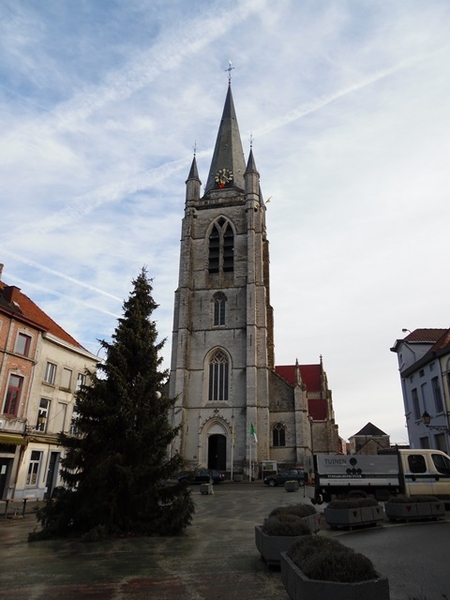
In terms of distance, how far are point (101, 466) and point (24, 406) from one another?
13.0 meters

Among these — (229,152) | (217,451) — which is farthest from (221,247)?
(217,451)

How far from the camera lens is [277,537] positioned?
6793 millimetres

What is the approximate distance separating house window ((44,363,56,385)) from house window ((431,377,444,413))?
20439 mm

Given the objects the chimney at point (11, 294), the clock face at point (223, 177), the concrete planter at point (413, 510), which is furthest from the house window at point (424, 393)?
the clock face at point (223, 177)

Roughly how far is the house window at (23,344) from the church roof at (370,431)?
62.1m

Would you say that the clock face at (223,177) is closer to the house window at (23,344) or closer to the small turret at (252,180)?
the small turret at (252,180)

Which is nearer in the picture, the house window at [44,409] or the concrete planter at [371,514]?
the concrete planter at [371,514]

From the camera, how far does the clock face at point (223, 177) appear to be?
4953cm

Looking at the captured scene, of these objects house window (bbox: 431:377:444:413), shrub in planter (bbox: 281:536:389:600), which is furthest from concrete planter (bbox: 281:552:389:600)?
house window (bbox: 431:377:444:413)

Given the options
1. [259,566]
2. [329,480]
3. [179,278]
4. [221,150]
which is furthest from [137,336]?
[221,150]

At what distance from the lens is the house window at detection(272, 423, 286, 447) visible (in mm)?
37625

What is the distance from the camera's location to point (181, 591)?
5.77m

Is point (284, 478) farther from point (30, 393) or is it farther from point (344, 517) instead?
point (344, 517)

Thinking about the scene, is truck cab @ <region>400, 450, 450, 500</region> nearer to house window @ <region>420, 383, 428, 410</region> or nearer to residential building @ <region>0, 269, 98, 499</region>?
house window @ <region>420, 383, 428, 410</region>
